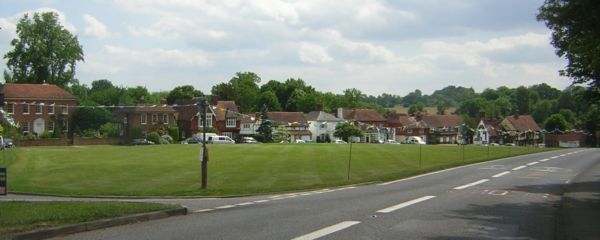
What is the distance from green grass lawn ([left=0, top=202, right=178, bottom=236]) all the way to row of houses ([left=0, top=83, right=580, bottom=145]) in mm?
34664

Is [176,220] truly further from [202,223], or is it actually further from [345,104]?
[345,104]

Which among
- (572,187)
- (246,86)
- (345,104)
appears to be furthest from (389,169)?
(345,104)

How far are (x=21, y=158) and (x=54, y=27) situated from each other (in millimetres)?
54648

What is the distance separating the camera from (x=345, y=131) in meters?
117

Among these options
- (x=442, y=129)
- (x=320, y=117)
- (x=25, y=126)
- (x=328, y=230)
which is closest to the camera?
(x=328, y=230)

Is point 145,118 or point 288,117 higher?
point 288,117

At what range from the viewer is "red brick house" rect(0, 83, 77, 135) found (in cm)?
8644

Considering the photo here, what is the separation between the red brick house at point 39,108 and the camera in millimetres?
86438

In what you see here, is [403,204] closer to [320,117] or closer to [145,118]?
[145,118]

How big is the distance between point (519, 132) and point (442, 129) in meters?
25.0

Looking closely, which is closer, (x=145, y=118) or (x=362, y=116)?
(x=145, y=118)

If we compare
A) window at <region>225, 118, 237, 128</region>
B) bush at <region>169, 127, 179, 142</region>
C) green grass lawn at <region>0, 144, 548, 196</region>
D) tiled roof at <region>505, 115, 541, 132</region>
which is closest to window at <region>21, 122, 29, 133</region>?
bush at <region>169, 127, 179, 142</region>

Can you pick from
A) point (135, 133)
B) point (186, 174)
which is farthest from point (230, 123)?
point (186, 174)

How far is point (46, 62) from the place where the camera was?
96.4m
